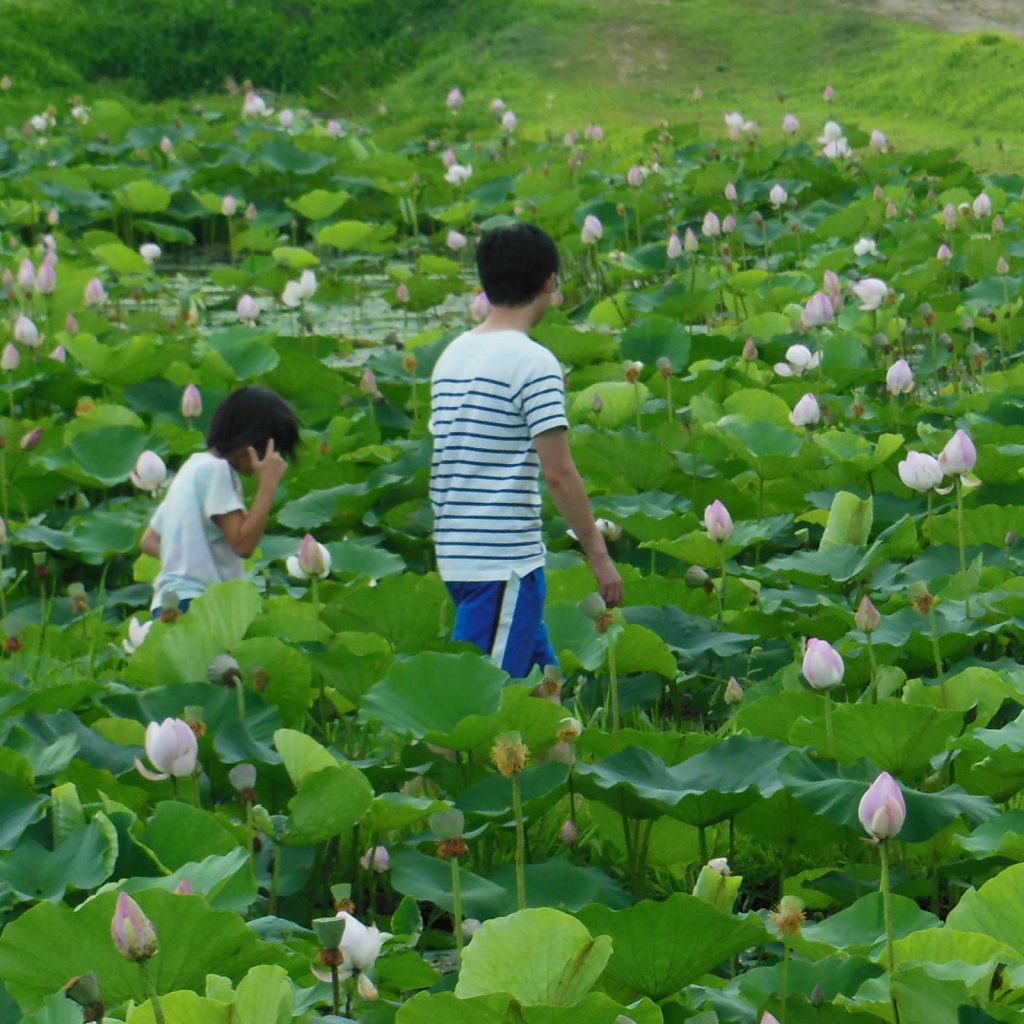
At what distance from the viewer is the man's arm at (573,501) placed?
308 centimetres

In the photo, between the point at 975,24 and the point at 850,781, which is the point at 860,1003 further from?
the point at 975,24

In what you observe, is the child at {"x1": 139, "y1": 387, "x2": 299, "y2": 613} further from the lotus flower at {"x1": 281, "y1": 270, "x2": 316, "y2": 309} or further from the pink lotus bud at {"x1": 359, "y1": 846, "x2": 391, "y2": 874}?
the lotus flower at {"x1": 281, "y1": 270, "x2": 316, "y2": 309}

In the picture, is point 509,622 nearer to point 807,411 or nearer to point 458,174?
point 807,411

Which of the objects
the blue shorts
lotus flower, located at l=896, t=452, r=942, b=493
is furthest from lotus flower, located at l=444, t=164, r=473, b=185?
lotus flower, located at l=896, t=452, r=942, b=493

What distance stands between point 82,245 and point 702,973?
6.36 m

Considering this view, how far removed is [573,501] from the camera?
3.12 metres

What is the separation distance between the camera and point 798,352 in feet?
15.2

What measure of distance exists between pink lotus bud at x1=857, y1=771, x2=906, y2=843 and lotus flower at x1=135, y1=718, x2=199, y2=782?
91cm

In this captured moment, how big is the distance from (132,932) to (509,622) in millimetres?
1646

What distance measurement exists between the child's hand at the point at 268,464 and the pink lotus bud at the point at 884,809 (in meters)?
1.90

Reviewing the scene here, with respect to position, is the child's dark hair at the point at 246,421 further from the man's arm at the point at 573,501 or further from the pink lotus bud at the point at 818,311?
the pink lotus bud at the point at 818,311

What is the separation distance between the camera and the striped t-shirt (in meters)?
3.11

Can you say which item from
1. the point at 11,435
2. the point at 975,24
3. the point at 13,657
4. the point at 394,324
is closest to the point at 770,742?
the point at 13,657

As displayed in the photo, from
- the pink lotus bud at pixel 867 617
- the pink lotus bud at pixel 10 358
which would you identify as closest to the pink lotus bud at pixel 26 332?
the pink lotus bud at pixel 10 358
